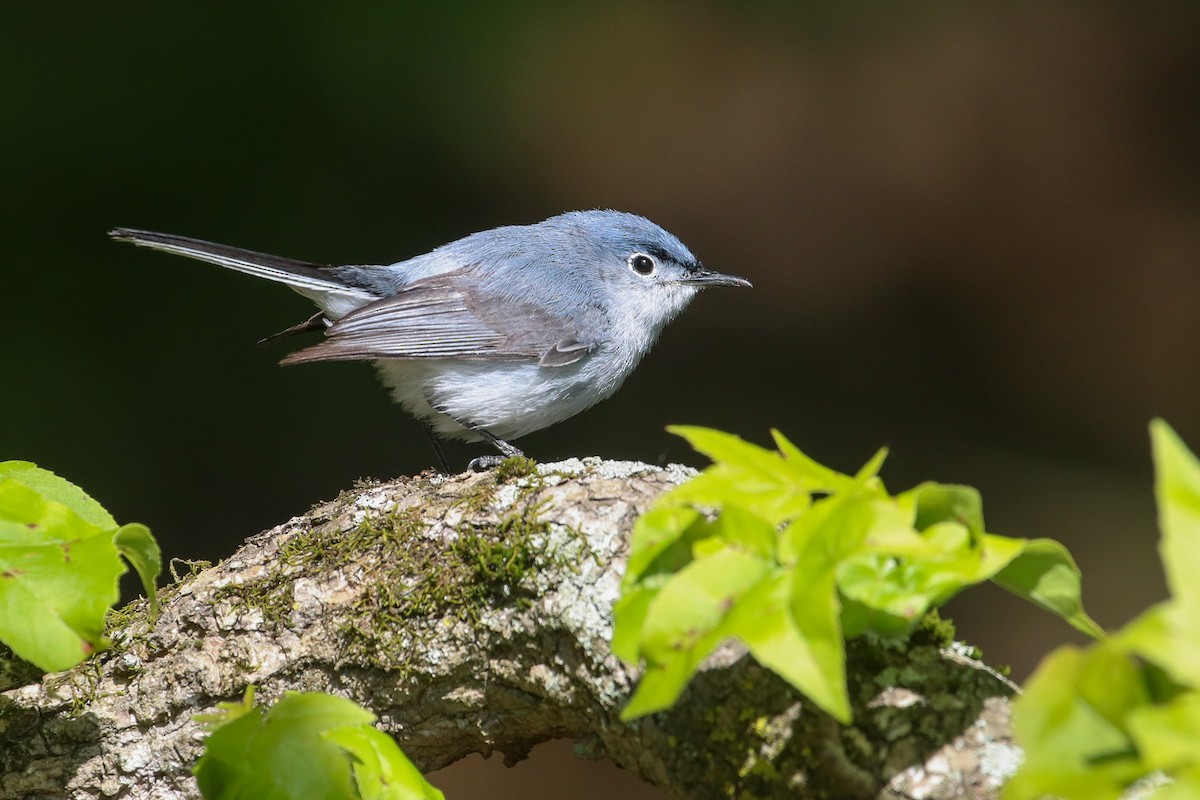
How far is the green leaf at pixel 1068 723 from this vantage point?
88 cm

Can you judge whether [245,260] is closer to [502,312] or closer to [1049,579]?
[502,312]

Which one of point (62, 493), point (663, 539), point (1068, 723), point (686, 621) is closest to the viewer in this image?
point (1068, 723)

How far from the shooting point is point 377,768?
1.20 metres

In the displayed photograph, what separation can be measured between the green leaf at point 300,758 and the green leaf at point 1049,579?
0.72 meters

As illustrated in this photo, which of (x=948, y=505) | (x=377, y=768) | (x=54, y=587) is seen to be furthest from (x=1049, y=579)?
(x=54, y=587)

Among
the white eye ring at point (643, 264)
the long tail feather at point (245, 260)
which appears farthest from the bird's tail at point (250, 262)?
the white eye ring at point (643, 264)

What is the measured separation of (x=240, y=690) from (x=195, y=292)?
3074 mm

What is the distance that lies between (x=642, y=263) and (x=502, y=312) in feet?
1.84

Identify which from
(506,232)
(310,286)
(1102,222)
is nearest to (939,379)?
(1102,222)

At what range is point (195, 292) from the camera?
14.7 ft

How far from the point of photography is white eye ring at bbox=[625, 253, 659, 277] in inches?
135

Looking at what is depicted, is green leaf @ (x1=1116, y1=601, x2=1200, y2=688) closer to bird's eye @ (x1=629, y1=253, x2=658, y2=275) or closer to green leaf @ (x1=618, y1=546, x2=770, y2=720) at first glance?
green leaf @ (x1=618, y1=546, x2=770, y2=720)

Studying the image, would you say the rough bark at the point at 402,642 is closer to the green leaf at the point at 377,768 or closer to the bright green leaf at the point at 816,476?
the green leaf at the point at 377,768

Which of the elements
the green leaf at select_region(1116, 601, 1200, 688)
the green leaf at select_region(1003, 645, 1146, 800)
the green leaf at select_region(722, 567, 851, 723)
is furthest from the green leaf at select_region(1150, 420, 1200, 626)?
the green leaf at select_region(722, 567, 851, 723)
